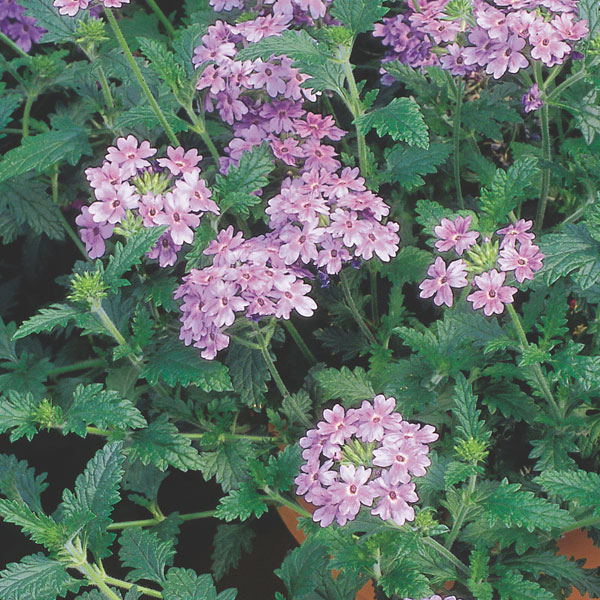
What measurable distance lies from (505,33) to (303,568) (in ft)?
2.45

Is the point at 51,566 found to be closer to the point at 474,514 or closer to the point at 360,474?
the point at 360,474

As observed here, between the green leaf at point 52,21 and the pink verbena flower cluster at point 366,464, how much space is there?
2.43 feet

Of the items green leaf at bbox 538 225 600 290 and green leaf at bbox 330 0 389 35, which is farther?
green leaf at bbox 330 0 389 35

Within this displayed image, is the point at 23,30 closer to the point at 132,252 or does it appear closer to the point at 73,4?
the point at 73,4

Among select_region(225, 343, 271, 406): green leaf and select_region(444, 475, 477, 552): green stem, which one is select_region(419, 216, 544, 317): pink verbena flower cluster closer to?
select_region(444, 475, 477, 552): green stem

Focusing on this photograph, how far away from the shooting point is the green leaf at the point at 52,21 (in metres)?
1.29

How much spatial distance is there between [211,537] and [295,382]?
40cm

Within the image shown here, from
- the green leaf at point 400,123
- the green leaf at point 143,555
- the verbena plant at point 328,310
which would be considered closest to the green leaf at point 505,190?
the verbena plant at point 328,310

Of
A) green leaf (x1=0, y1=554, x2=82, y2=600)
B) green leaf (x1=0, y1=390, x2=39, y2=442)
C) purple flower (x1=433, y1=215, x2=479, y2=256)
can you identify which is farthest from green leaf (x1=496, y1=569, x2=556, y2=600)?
green leaf (x1=0, y1=390, x2=39, y2=442)

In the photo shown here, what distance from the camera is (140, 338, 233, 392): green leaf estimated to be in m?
1.09

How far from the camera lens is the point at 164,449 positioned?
113 cm

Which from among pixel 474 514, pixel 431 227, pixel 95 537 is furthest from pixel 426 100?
pixel 95 537

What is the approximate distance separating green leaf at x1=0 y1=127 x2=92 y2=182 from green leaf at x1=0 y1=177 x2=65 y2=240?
0.43 feet

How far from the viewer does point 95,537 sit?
3.34 feet
